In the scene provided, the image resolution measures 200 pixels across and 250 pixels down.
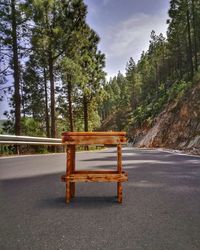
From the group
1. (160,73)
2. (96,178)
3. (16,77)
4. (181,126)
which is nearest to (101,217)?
(96,178)

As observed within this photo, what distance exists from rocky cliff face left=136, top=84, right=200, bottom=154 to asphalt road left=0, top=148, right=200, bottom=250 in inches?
805

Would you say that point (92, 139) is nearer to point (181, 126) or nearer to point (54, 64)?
point (54, 64)

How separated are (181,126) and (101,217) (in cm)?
3187

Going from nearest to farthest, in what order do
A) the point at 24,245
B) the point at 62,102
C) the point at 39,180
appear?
the point at 24,245
the point at 39,180
the point at 62,102

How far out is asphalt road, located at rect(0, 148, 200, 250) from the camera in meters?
3.46

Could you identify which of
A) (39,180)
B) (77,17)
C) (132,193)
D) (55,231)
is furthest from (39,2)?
(55,231)

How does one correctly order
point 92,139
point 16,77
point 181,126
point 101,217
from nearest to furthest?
point 101,217 < point 92,139 < point 16,77 < point 181,126

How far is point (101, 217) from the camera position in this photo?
439 centimetres

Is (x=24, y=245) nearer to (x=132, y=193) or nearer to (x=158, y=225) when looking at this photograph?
(x=158, y=225)

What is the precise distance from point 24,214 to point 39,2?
20690 millimetres

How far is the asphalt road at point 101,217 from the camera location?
136 inches

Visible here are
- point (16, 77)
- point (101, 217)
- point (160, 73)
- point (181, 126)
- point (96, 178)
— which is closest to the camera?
point (101, 217)

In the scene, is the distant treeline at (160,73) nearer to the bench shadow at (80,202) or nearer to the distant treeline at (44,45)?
the distant treeline at (44,45)

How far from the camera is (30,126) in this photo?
35.6 meters
